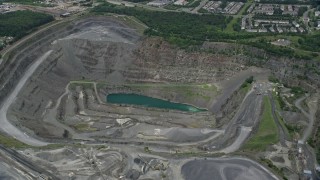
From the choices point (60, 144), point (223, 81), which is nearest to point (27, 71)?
point (60, 144)

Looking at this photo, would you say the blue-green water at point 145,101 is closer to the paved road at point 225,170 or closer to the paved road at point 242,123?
the paved road at point 242,123

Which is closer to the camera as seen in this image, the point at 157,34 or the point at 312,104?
the point at 312,104

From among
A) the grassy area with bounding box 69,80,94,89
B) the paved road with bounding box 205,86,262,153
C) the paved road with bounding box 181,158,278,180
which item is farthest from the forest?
the paved road with bounding box 181,158,278,180

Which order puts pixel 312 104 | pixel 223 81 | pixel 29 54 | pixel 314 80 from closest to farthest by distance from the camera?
pixel 312 104, pixel 314 80, pixel 223 81, pixel 29 54

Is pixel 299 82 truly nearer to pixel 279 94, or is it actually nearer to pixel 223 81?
pixel 279 94

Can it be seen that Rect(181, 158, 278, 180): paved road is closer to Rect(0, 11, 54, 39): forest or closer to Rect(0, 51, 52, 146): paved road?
Rect(0, 51, 52, 146): paved road

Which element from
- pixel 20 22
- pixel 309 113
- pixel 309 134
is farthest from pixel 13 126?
pixel 309 113
